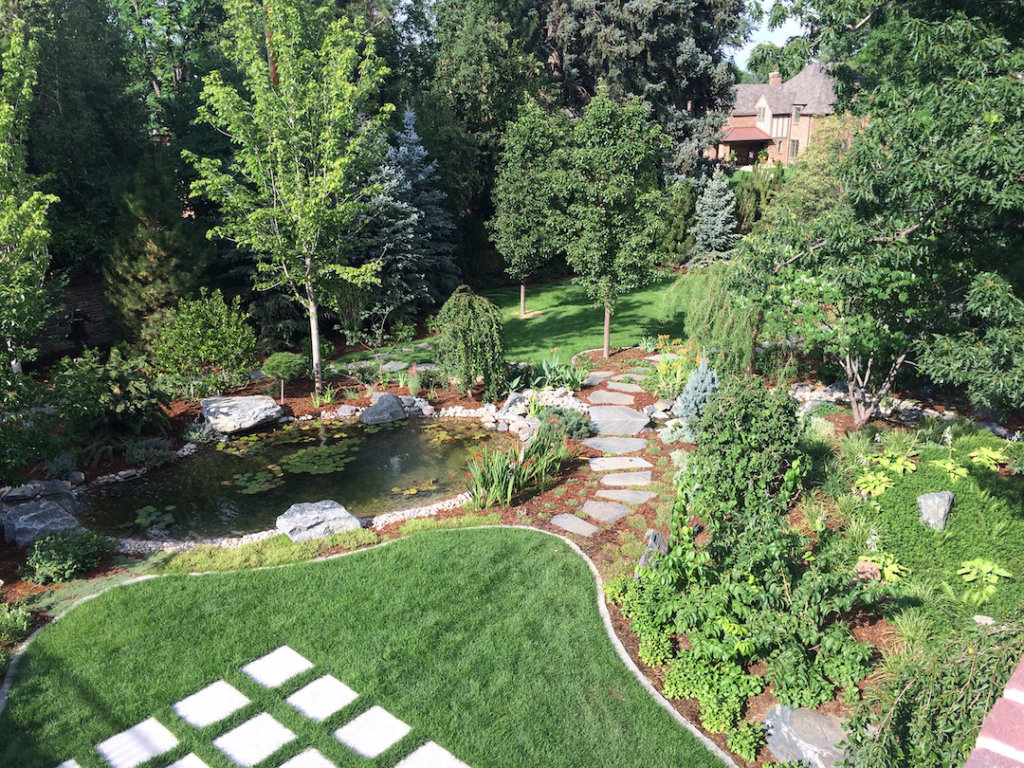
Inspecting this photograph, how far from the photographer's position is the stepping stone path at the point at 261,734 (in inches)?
174

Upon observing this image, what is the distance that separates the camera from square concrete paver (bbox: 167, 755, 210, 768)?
4.39 m

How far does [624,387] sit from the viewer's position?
12.0m

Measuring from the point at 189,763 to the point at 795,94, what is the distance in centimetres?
5119

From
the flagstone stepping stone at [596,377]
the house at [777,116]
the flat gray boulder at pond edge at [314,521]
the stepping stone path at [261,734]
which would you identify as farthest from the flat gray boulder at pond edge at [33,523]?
the house at [777,116]

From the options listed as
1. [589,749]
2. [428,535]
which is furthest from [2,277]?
[589,749]

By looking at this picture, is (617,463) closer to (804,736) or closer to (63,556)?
(804,736)

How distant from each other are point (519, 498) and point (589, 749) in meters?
3.87

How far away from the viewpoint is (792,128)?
4544 centimetres

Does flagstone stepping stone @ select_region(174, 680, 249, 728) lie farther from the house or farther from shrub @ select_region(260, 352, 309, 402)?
the house

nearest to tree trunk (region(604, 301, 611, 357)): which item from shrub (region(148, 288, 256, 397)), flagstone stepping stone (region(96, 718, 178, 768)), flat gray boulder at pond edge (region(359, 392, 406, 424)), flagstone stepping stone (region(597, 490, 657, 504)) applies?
flat gray boulder at pond edge (region(359, 392, 406, 424))

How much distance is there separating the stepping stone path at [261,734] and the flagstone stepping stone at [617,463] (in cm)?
483

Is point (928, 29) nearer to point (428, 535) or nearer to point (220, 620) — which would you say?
point (428, 535)

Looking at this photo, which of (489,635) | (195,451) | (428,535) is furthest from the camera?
(195,451)

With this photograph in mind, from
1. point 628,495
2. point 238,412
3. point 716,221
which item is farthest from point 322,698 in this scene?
point 716,221
